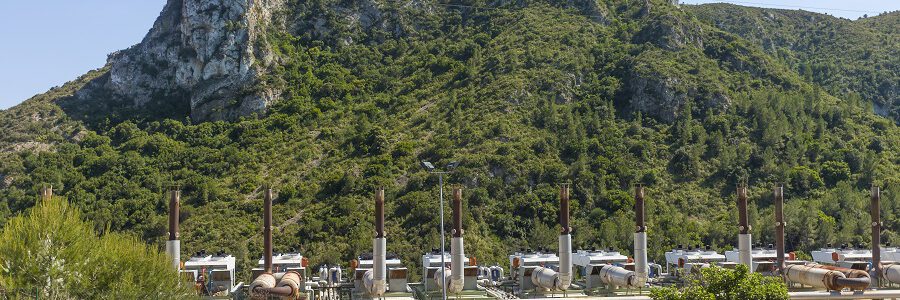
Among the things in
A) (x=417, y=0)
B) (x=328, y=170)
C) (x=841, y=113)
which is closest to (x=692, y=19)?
(x=841, y=113)

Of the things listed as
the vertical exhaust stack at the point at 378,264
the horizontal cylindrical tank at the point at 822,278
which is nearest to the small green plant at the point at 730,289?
the vertical exhaust stack at the point at 378,264

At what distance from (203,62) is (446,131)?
39.3 metres

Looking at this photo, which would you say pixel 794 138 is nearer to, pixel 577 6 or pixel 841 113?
pixel 841 113

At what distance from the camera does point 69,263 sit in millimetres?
30031

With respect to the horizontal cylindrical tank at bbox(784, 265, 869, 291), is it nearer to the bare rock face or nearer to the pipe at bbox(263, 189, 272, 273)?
the pipe at bbox(263, 189, 272, 273)

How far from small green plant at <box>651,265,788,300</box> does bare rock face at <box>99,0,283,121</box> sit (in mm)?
91823

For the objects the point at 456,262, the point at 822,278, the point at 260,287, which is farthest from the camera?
the point at 822,278

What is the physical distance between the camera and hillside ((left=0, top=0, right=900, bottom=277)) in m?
86.5

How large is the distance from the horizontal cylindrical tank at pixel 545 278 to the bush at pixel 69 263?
23.5 m

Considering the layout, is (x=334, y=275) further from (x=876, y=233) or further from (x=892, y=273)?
(x=892, y=273)

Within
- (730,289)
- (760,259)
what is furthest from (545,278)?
(730,289)

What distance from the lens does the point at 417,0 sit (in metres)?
141

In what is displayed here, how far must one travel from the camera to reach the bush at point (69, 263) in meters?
28.9

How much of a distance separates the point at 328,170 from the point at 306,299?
165 ft
